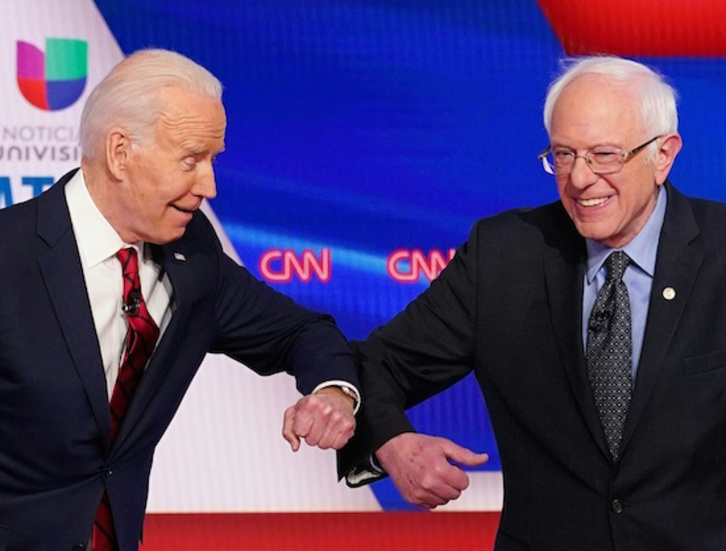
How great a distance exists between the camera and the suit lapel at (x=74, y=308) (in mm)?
2344

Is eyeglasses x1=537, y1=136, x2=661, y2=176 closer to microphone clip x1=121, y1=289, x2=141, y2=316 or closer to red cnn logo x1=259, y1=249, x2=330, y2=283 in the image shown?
microphone clip x1=121, y1=289, x2=141, y2=316

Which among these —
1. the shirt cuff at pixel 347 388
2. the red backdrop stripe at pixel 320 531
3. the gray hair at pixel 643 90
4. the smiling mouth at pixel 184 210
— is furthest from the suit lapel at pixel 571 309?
the red backdrop stripe at pixel 320 531

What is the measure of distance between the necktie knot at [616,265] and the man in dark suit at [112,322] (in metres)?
0.49

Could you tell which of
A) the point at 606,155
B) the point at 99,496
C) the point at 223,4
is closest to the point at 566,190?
the point at 606,155

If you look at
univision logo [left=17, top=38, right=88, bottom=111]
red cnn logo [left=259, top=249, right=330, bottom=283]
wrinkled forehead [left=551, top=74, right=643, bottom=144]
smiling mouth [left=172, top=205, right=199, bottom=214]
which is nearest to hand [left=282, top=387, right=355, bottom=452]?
smiling mouth [left=172, top=205, right=199, bottom=214]

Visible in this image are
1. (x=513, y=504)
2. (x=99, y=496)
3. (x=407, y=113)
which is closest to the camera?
(x=99, y=496)

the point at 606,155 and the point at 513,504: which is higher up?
→ the point at 606,155

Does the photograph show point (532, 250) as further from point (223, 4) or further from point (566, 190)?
point (223, 4)

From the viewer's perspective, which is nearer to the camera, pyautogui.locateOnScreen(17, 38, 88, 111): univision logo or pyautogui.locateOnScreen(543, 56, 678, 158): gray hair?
pyautogui.locateOnScreen(543, 56, 678, 158): gray hair

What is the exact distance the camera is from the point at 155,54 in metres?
2.48

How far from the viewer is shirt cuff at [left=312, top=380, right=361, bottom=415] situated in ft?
8.29

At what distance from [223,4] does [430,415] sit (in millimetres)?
1278

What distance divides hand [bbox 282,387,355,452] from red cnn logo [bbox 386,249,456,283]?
1.47m

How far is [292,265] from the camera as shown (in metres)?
3.92
